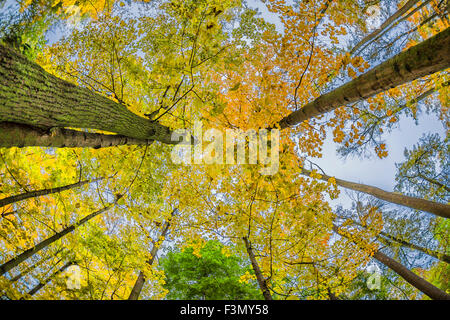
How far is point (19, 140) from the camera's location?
5.87ft

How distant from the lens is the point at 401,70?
1823 mm

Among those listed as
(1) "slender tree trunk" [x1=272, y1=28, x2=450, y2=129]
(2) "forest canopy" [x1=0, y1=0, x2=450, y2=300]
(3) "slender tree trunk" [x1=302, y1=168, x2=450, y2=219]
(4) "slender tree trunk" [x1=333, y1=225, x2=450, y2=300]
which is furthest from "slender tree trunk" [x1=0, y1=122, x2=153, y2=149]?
(4) "slender tree trunk" [x1=333, y1=225, x2=450, y2=300]

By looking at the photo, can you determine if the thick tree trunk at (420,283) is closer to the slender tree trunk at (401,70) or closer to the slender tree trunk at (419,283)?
the slender tree trunk at (419,283)

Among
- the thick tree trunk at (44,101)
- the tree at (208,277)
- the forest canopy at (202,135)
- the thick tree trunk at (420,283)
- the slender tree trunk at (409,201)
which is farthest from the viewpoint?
the tree at (208,277)

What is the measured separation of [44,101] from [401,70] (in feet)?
9.87

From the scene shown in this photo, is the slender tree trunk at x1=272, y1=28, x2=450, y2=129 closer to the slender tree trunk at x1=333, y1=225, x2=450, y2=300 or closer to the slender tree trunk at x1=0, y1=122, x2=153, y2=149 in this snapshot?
the slender tree trunk at x1=0, y1=122, x2=153, y2=149

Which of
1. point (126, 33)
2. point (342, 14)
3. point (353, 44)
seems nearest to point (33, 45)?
point (126, 33)

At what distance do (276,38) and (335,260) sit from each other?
15.1ft

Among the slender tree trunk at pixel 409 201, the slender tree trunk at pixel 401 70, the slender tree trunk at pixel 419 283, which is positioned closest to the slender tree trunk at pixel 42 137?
the slender tree trunk at pixel 401 70

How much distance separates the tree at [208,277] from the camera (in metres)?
7.55

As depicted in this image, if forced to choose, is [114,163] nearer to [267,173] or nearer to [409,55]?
[267,173]

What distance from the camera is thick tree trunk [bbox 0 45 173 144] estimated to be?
141 cm

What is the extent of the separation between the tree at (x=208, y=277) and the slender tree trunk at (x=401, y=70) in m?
6.30
